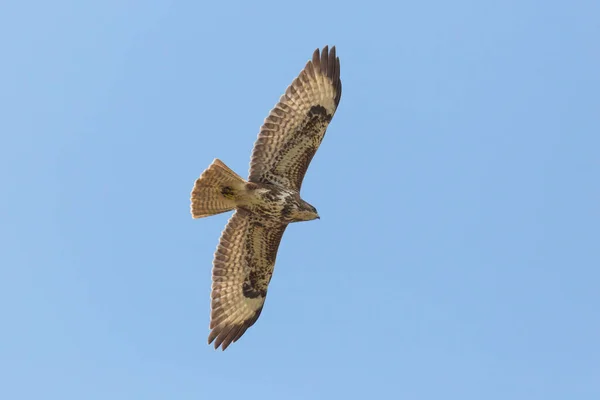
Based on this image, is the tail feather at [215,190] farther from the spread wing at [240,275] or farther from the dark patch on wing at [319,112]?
the dark patch on wing at [319,112]

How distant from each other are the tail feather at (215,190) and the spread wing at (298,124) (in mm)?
352

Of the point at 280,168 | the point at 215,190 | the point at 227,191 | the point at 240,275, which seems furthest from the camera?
the point at 240,275

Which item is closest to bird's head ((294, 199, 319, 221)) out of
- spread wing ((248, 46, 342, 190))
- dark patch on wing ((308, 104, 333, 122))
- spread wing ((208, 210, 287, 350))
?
spread wing ((248, 46, 342, 190))

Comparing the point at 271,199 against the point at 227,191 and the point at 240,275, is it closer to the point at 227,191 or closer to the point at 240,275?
the point at 227,191

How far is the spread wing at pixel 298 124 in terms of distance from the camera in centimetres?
1301

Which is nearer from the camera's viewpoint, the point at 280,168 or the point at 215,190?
the point at 215,190

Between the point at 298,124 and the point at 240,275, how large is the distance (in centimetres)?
256

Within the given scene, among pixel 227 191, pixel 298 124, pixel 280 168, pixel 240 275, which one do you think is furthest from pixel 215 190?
pixel 240 275

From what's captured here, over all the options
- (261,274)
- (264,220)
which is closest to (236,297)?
(261,274)

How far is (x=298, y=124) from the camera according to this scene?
13.0 meters

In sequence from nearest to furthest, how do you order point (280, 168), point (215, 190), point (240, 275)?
1. point (215, 190)
2. point (280, 168)
3. point (240, 275)

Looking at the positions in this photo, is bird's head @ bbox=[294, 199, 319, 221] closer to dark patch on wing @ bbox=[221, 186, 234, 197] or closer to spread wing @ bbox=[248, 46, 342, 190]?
spread wing @ bbox=[248, 46, 342, 190]

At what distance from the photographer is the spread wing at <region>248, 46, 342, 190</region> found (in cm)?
1301

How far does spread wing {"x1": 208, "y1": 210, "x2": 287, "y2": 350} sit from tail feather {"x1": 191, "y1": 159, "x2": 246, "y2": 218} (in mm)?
631
